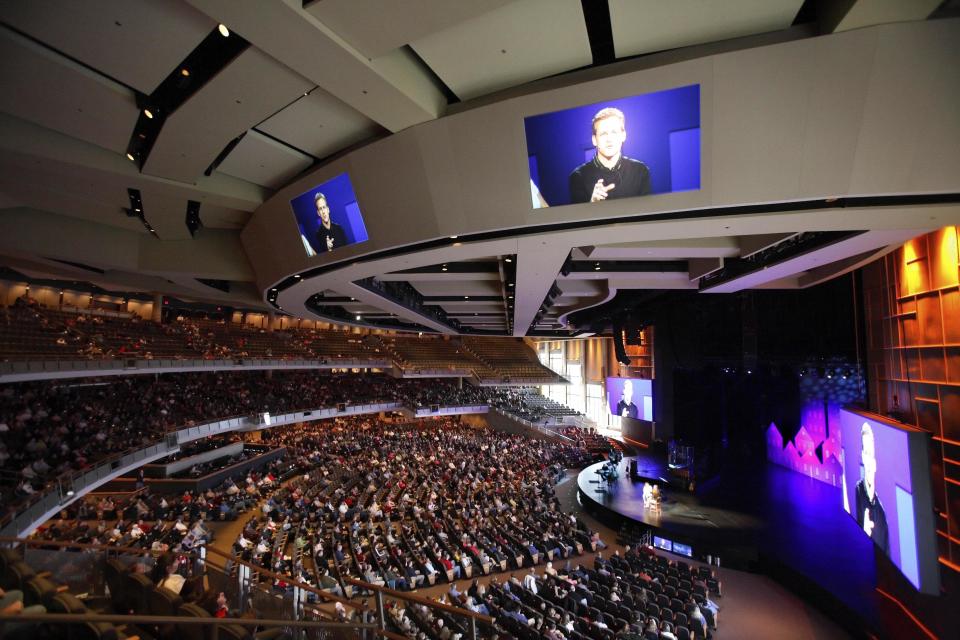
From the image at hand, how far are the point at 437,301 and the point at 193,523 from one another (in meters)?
9.13

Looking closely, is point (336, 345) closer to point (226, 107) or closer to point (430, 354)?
point (430, 354)

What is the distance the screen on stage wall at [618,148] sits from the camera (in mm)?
4059

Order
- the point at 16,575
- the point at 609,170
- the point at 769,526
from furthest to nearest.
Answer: the point at 769,526, the point at 609,170, the point at 16,575

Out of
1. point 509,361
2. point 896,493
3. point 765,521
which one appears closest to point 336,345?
point 509,361

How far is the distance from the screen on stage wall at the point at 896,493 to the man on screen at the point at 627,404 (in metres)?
13.2

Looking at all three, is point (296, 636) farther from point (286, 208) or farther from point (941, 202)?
point (941, 202)

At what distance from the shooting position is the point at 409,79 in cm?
432

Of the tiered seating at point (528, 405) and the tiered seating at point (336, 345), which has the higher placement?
the tiered seating at point (336, 345)

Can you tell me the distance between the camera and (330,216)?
667cm

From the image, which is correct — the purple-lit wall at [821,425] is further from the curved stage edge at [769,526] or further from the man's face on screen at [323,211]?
the man's face on screen at [323,211]

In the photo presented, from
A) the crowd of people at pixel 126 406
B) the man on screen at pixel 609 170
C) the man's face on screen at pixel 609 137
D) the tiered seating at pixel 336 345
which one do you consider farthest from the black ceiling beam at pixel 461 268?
the tiered seating at pixel 336 345

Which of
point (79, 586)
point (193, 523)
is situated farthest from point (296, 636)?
point (193, 523)

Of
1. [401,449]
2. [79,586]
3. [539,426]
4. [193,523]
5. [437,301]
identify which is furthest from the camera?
[539,426]

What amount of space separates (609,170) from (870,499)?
25.8ft
